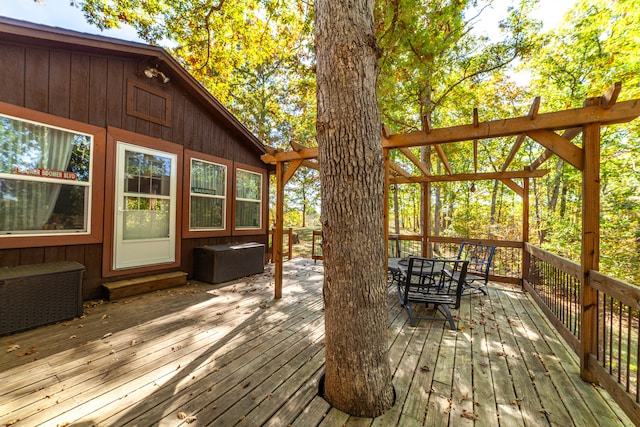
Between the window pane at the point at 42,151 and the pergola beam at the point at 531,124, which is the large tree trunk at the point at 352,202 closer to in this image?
the pergola beam at the point at 531,124

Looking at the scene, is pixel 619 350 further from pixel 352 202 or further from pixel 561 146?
pixel 352 202

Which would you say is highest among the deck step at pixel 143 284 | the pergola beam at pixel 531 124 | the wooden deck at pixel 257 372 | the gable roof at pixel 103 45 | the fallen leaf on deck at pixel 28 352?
→ the gable roof at pixel 103 45

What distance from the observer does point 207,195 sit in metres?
5.39

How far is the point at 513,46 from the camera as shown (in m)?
6.91

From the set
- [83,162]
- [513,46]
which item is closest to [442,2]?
A: [513,46]

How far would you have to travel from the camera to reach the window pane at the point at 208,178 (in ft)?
16.9

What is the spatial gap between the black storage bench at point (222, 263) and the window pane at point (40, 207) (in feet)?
6.03

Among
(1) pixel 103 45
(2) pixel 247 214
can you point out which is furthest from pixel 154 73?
(2) pixel 247 214

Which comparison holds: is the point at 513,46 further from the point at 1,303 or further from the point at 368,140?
the point at 1,303

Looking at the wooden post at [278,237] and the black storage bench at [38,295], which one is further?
the wooden post at [278,237]

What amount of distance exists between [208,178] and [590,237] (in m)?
5.88

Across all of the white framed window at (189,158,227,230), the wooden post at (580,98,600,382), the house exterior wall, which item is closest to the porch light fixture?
the house exterior wall

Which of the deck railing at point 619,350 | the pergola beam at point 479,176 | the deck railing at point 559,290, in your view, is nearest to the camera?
the deck railing at point 619,350

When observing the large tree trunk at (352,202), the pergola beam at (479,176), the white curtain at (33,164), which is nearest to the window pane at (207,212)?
the white curtain at (33,164)
